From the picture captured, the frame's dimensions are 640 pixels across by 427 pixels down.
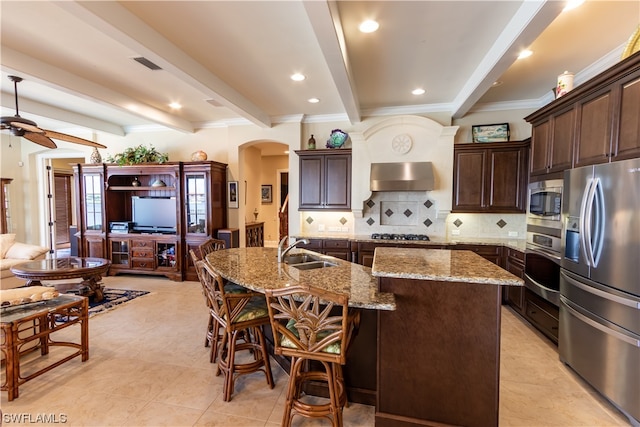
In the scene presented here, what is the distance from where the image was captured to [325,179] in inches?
192

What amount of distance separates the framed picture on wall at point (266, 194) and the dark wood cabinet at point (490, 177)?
17.9 ft

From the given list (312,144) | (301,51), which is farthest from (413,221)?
(301,51)

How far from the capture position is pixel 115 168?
5.50 m

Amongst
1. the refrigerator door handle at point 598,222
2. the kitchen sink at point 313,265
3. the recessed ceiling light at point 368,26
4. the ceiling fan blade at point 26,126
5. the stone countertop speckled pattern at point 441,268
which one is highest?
the recessed ceiling light at point 368,26

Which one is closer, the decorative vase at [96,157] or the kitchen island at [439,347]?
the kitchen island at [439,347]

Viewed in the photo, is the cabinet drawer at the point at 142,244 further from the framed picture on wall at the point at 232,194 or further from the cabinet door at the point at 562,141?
the cabinet door at the point at 562,141

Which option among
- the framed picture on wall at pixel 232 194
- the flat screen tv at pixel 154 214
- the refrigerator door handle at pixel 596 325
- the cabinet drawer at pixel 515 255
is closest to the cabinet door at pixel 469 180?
the cabinet drawer at pixel 515 255

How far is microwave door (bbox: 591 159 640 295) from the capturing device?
1.89 meters

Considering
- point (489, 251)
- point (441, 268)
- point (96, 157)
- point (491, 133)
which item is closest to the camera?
point (441, 268)

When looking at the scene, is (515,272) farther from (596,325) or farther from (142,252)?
(142,252)

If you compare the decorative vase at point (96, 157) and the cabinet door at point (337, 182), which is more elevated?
the decorative vase at point (96, 157)

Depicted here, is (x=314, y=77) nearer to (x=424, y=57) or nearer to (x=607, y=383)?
(x=424, y=57)

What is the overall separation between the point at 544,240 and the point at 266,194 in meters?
6.87

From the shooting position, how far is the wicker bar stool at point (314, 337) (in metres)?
1.54
